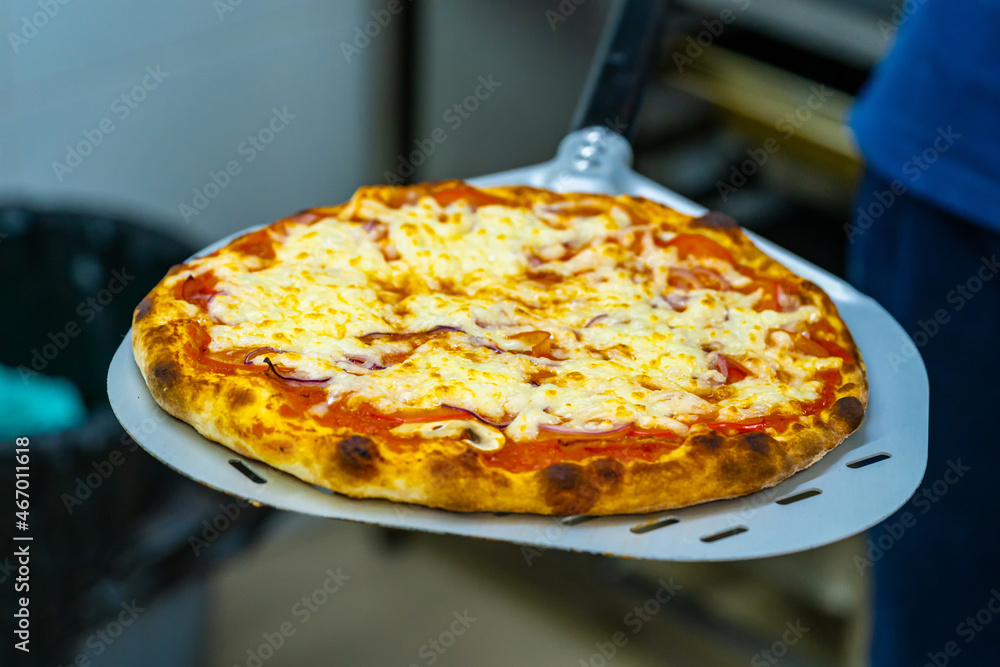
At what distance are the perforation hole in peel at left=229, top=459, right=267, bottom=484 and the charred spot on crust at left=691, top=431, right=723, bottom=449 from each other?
0.32 metres

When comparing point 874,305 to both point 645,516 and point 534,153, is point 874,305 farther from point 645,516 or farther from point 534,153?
point 534,153

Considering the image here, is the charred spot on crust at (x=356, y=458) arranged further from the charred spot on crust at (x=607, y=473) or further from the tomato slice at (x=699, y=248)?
the tomato slice at (x=699, y=248)

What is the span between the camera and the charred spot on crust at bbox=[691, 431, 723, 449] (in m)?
0.75

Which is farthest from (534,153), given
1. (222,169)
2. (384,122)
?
(222,169)

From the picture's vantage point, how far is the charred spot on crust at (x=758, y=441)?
754 millimetres

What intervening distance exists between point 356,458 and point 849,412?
390 mm

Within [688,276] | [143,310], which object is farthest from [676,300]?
[143,310]

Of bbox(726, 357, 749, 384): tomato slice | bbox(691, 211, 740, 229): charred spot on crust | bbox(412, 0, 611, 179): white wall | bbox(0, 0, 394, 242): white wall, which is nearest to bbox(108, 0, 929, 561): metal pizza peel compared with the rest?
bbox(726, 357, 749, 384): tomato slice

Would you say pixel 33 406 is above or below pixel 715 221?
below

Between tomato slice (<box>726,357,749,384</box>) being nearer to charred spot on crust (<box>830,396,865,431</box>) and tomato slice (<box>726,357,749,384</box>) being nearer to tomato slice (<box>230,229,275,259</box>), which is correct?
charred spot on crust (<box>830,396,865,431</box>)

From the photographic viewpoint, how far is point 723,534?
28.1 inches

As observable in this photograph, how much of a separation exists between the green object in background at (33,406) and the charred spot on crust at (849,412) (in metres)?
1.30

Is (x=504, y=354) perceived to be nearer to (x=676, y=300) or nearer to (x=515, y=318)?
(x=515, y=318)

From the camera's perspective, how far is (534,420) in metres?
0.76
